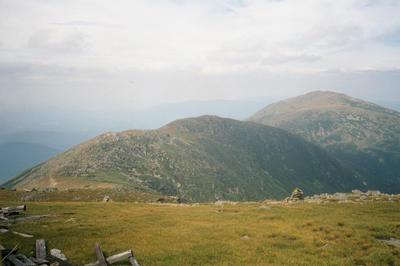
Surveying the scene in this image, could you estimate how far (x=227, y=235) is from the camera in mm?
29547

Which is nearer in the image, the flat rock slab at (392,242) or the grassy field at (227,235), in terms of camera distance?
the grassy field at (227,235)

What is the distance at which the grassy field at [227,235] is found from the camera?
75.2 feet

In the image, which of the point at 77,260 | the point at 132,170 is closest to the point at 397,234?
the point at 77,260

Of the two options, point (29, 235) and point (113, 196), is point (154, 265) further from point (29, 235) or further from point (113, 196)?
point (113, 196)

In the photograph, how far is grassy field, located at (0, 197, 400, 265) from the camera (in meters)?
22.9

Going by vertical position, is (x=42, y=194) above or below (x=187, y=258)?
below

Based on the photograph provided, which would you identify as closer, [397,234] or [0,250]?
[0,250]

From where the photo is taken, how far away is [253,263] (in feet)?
71.8

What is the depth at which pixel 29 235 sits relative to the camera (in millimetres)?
26625

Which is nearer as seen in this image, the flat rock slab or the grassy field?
the grassy field

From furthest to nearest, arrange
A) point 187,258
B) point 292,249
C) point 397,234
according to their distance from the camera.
A: point 397,234 < point 292,249 < point 187,258

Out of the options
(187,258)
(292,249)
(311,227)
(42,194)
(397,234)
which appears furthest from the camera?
(42,194)

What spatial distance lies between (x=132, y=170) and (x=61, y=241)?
163026 mm

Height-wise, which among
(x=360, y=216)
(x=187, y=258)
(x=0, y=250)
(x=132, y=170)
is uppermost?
(x=0, y=250)
